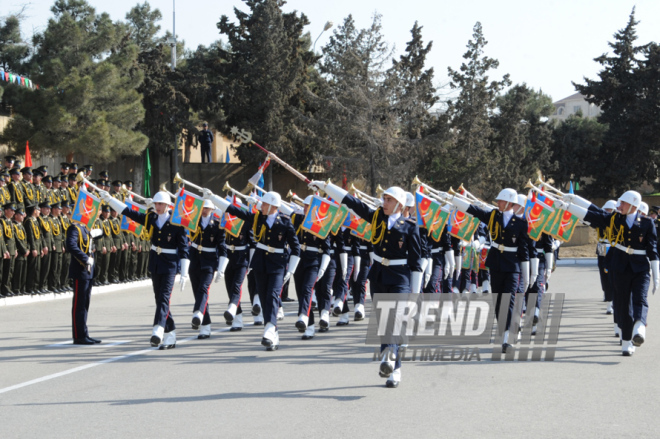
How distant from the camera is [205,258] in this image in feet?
38.6

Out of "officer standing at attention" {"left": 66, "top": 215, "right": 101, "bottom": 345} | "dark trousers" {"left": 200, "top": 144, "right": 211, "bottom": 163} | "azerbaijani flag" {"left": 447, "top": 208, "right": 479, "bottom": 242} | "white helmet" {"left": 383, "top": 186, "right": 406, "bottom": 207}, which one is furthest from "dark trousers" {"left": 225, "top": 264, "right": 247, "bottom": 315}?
"dark trousers" {"left": 200, "top": 144, "right": 211, "bottom": 163}

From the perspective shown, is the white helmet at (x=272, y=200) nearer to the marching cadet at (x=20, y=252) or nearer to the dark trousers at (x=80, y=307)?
the dark trousers at (x=80, y=307)

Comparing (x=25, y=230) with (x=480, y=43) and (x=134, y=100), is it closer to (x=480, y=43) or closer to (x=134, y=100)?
(x=134, y=100)

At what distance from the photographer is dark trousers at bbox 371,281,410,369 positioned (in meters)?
7.93

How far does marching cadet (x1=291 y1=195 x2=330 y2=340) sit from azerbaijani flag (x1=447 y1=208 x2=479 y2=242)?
2.43 meters

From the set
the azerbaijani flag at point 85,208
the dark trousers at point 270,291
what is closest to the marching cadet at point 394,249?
the dark trousers at point 270,291

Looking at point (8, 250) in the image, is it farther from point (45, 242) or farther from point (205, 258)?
point (205, 258)

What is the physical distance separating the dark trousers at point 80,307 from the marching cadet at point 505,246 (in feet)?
16.6

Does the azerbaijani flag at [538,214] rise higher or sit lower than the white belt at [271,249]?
higher

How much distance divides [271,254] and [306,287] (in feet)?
4.14

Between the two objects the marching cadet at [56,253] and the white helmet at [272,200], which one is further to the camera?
the marching cadet at [56,253]

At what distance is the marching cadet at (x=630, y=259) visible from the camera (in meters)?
10.1

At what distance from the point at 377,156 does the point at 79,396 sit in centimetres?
3479

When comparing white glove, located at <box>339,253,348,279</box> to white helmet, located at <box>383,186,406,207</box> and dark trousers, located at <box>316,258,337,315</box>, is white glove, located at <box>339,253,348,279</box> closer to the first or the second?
dark trousers, located at <box>316,258,337,315</box>
